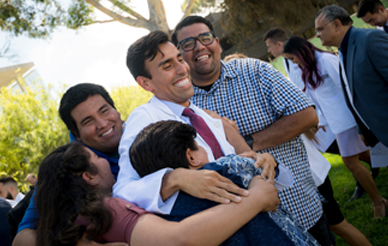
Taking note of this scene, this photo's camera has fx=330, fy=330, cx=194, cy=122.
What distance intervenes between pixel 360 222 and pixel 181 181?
384 centimetres

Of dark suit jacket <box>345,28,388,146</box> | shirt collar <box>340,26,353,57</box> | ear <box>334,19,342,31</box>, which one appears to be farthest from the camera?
ear <box>334,19,342,31</box>

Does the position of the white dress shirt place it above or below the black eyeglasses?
below

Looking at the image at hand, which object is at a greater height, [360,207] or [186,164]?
[186,164]

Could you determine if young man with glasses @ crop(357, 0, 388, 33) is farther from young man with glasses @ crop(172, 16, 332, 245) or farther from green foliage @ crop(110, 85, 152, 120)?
green foliage @ crop(110, 85, 152, 120)

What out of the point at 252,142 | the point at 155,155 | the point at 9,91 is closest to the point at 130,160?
the point at 155,155

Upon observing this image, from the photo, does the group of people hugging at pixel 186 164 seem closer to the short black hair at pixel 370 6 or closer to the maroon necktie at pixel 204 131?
the maroon necktie at pixel 204 131

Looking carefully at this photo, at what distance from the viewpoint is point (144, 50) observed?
2.28 m

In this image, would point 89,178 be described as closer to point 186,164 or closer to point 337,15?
point 186,164

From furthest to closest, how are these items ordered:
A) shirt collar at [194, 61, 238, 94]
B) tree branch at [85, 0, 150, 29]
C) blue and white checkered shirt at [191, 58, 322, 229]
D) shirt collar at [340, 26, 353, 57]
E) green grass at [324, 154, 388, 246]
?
tree branch at [85, 0, 150, 29] → green grass at [324, 154, 388, 246] → shirt collar at [340, 26, 353, 57] → shirt collar at [194, 61, 238, 94] → blue and white checkered shirt at [191, 58, 322, 229]

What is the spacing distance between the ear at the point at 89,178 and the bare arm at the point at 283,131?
1.28 metres

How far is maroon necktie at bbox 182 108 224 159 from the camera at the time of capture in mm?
2094

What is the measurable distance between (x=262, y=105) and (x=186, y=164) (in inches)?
49.5

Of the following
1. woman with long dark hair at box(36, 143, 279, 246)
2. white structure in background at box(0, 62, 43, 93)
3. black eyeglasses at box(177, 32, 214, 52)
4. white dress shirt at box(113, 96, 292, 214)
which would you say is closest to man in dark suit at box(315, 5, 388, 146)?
black eyeglasses at box(177, 32, 214, 52)

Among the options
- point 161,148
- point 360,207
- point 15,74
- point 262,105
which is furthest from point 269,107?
point 15,74
